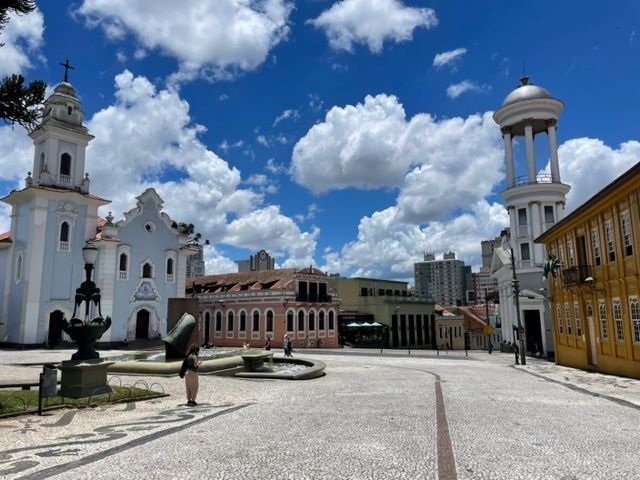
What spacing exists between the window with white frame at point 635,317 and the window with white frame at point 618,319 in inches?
36.8

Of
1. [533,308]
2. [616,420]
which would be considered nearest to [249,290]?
[533,308]

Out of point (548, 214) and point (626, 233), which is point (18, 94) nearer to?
point (626, 233)

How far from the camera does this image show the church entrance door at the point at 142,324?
142 feet

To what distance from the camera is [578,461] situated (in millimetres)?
7098

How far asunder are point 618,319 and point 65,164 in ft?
132

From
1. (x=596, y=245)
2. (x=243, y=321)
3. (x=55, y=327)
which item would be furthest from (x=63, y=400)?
(x=243, y=321)

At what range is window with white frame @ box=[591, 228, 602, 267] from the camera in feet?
74.3

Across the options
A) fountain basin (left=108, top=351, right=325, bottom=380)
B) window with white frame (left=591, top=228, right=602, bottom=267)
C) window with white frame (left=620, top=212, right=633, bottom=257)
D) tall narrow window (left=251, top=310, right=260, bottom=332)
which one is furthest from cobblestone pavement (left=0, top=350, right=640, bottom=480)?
tall narrow window (left=251, top=310, right=260, bottom=332)

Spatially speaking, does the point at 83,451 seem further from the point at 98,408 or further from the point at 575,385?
the point at 575,385

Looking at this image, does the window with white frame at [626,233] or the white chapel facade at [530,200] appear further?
the white chapel facade at [530,200]

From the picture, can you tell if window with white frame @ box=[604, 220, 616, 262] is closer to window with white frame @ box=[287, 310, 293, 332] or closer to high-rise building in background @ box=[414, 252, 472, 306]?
window with white frame @ box=[287, 310, 293, 332]

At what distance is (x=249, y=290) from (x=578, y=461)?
1769 inches

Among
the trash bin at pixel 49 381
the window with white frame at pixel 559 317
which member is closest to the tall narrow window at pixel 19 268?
the trash bin at pixel 49 381

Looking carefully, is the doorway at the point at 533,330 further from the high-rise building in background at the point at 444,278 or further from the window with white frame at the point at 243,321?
the high-rise building in background at the point at 444,278
